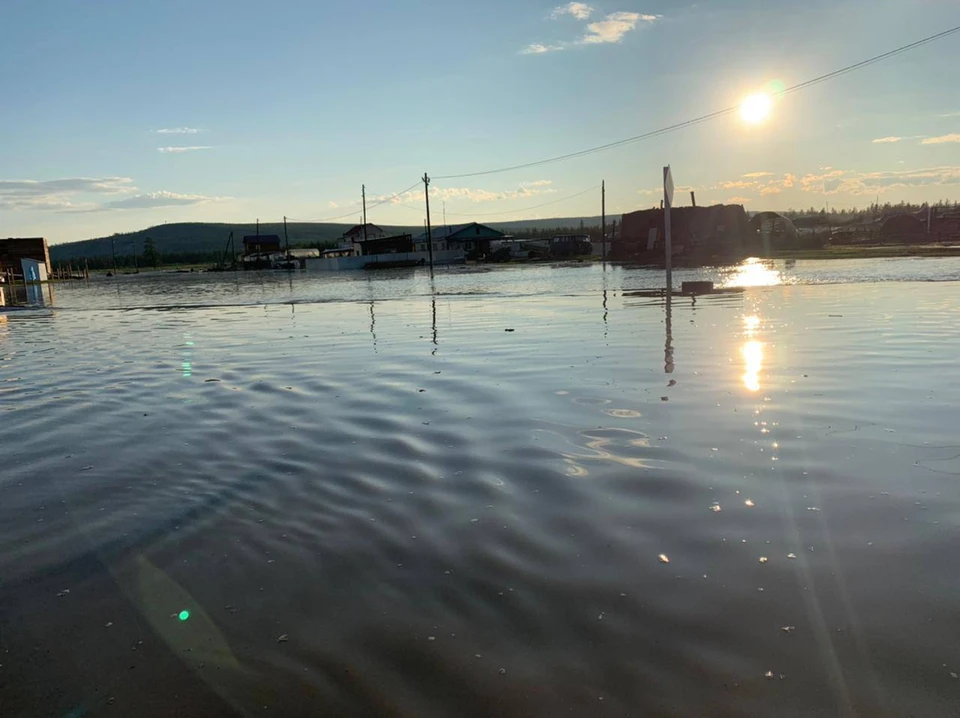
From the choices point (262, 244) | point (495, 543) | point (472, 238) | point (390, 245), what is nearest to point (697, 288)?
point (495, 543)

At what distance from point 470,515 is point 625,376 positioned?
4.95 meters

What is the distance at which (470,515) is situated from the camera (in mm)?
4637

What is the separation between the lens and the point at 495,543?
165 inches

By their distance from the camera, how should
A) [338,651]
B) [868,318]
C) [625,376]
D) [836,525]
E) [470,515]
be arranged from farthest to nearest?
[868,318] → [625,376] → [470,515] → [836,525] → [338,651]

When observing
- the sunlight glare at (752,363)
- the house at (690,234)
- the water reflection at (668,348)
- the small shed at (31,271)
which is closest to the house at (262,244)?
the small shed at (31,271)

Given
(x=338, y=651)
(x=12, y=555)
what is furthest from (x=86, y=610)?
(x=338, y=651)

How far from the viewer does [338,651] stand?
3168 mm

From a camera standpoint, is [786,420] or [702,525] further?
[786,420]

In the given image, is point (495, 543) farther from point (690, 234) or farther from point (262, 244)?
point (262, 244)

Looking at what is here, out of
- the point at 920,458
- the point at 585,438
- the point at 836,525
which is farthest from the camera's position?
the point at 585,438

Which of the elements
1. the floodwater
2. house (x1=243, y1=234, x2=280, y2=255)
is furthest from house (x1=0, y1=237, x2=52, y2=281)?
the floodwater

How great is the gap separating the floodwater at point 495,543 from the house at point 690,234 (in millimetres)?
53514

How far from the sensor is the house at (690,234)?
6059 cm

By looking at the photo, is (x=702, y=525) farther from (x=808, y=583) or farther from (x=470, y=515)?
(x=470, y=515)
